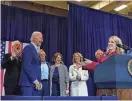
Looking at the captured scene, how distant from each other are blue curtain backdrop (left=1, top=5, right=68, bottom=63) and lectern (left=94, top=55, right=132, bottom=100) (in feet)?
13.4

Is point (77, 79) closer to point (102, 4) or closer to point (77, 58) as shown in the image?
point (77, 58)

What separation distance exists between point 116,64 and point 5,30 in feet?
14.2

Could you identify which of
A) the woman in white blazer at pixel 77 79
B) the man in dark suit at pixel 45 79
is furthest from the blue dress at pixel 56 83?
the woman in white blazer at pixel 77 79

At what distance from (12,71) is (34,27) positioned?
3.50 m

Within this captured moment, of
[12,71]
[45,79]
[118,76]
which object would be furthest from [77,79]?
[118,76]

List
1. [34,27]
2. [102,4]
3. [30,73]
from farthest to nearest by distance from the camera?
[102,4] → [34,27] → [30,73]

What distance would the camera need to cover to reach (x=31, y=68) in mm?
2275

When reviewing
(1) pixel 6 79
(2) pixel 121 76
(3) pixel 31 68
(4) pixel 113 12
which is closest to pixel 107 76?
(2) pixel 121 76

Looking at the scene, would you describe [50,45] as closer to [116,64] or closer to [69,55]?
[69,55]

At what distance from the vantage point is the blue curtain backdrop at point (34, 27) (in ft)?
18.4

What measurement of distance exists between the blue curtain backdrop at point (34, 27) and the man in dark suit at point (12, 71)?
294 cm

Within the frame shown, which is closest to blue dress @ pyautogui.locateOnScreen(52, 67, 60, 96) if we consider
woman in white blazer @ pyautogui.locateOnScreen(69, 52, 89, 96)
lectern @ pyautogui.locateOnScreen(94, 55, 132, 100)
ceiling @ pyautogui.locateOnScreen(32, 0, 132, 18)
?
woman in white blazer @ pyautogui.locateOnScreen(69, 52, 89, 96)

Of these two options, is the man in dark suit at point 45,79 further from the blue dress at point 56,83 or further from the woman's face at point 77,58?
the woman's face at point 77,58

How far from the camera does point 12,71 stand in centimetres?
258
